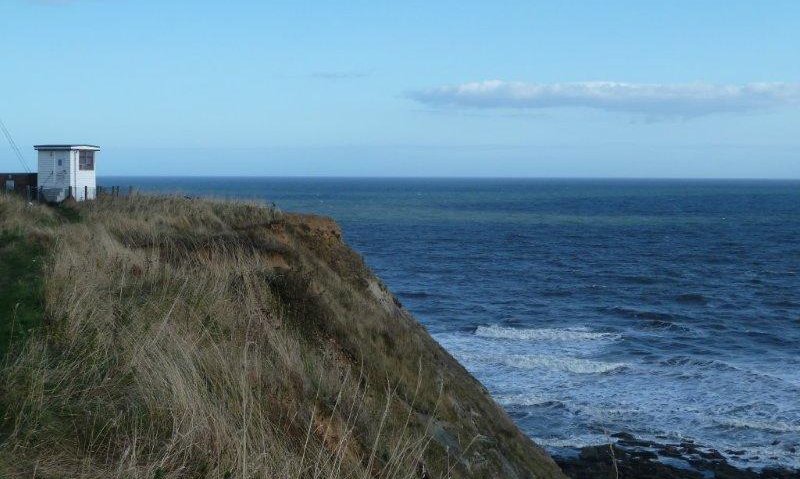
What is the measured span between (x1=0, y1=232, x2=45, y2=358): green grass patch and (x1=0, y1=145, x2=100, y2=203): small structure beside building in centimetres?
1684

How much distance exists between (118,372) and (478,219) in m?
89.9

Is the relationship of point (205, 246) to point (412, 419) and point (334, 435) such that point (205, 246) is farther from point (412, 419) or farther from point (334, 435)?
point (334, 435)

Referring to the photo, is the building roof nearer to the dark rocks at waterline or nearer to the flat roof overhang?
the flat roof overhang

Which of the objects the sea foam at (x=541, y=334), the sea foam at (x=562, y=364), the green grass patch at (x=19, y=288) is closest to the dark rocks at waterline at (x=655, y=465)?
the sea foam at (x=562, y=364)

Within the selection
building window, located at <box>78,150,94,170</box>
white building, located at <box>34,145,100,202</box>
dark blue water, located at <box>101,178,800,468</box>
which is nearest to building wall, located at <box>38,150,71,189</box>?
white building, located at <box>34,145,100,202</box>

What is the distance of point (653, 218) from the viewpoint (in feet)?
327

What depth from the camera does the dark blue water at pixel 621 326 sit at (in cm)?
2080

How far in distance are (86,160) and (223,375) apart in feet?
96.6

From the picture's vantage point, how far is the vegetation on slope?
199 inches

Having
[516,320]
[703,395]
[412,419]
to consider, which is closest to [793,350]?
[703,395]

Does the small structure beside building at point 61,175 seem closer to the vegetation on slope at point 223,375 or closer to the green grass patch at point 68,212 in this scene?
the green grass patch at point 68,212

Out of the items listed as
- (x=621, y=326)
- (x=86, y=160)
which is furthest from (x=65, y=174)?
(x=621, y=326)

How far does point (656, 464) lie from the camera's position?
1789cm

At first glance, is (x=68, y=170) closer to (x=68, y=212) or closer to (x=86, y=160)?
(x=86, y=160)
